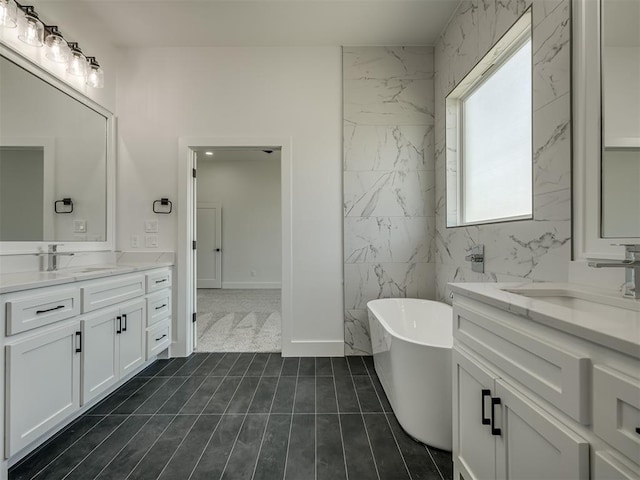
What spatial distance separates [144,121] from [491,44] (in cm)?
292

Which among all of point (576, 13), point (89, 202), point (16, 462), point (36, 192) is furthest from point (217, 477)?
point (576, 13)

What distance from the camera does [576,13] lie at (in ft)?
3.97

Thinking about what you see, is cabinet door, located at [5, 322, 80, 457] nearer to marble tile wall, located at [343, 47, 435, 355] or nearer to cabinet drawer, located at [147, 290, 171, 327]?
cabinet drawer, located at [147, 290, 171, 327]

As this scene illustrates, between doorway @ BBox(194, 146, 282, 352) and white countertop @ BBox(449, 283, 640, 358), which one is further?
doorway @ BBox(194, 146, 282, 352)

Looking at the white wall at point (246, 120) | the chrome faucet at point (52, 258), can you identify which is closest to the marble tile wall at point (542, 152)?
the white wall at point (246, 120)

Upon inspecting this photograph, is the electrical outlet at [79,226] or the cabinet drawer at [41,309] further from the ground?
the electrical outlet at [79,226]

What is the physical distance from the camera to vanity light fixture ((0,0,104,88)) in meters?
1.71

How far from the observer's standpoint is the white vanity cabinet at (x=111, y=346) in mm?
1702

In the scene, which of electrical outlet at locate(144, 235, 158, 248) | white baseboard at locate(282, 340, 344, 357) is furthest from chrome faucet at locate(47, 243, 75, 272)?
white baseboard at locate(282, 340, 344, 357)

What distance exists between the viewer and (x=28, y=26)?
1.81 m

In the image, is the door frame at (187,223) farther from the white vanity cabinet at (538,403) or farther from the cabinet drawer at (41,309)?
the white vanity cabinet at (538,403)

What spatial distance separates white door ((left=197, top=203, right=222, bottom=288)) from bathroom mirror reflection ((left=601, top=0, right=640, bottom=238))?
606 centimetres

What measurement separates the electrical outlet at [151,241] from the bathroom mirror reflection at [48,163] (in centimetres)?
33

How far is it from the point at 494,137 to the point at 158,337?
10.2 ft
